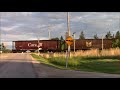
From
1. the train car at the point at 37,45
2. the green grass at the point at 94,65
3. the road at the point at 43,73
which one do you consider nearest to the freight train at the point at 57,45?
the train car at the point at 37,45

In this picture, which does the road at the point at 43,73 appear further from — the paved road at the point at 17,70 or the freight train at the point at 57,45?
the freight train at the point at 57,45

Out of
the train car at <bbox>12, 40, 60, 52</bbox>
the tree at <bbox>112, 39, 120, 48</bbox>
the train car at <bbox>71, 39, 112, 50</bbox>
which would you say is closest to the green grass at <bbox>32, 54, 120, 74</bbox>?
the tree at <bbox>112, 39, 120, 48</bbox>

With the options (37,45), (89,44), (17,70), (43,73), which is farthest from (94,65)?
(37,45)

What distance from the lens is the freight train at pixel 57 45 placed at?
8931 cm

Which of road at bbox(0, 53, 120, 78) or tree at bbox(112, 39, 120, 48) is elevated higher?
tree at bbox(112, 39, 120, 48)

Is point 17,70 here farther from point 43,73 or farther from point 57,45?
point 57,45

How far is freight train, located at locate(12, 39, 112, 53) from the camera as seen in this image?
293 feet

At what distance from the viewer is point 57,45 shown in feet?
314

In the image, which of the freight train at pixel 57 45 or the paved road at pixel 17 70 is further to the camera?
the freight train at pixel 57 45

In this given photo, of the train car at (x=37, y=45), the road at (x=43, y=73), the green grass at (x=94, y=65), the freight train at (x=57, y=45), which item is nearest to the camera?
the road at (x=43, y=73)

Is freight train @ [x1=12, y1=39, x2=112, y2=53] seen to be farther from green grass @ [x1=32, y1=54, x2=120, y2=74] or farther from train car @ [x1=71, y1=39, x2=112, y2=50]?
green grass @ [x1=32, y1=54, x2=120, y2=74]
